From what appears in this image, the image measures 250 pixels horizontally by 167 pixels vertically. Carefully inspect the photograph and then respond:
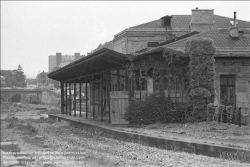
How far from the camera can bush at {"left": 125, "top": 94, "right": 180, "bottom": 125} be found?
61.8 feet

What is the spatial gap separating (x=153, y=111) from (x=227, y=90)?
499 cm

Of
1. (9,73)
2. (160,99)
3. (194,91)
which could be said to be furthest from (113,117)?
(9,73)

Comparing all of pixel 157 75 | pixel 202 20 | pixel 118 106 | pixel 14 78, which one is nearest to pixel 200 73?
pixel 157 75

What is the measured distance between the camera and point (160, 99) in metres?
19.2

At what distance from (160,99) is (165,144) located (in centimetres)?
678

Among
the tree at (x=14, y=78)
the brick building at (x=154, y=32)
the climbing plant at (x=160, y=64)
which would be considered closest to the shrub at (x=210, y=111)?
the climbing plant at (x=160, y=64)

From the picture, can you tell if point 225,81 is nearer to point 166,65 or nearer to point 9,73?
point 166,65

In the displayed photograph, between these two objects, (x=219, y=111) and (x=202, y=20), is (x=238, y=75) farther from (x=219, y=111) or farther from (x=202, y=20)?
(x=202, y=20)

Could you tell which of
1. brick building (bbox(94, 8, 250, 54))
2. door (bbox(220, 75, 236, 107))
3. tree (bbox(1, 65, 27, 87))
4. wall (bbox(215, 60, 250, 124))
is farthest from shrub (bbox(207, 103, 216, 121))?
tree (bbox(1, 65, 27, 87))

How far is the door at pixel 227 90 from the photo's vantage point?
2161cm

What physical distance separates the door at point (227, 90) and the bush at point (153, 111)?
11.6ft

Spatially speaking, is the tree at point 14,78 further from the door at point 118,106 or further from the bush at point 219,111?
the bush at point 219,111

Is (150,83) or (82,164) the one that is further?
(150,83)

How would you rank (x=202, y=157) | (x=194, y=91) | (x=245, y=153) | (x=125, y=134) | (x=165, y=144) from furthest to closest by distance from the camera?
(x=194, y=91) → (x=125, y=134) → (x=165, y=144) → (x=202, y=157) → (x=245, y=153)
